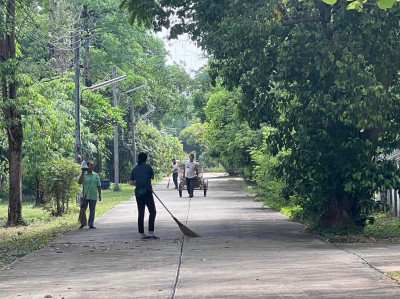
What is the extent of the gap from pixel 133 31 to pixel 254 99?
31761 mm

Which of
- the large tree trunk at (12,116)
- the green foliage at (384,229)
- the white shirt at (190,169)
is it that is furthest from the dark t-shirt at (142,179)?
the white shirt at (190,169)

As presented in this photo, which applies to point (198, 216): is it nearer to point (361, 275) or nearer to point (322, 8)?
point (322, 8)

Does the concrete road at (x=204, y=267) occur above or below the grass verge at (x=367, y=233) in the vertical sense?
below

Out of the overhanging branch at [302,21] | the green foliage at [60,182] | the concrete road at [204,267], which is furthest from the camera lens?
the green foliage at [60,182]

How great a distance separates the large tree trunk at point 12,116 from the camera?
2222cm

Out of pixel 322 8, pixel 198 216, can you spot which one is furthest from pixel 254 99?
pixel 198 216

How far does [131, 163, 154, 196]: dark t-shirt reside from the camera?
17.8 m

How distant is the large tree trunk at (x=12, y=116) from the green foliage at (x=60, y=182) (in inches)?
131

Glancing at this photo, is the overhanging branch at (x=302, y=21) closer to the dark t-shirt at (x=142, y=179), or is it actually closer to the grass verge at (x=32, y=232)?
the dark t-shirt at (x=142, y=179)

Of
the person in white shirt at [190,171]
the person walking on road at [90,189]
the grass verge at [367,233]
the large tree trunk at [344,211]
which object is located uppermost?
the person in white shirt at [190,171]

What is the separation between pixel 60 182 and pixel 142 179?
9.72 metres

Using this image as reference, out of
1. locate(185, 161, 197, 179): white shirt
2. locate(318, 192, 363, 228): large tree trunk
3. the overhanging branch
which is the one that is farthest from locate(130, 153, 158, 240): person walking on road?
locate(185, 161, 197, 179): white shirt

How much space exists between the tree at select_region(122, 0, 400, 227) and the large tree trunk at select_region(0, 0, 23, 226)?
5451 mm

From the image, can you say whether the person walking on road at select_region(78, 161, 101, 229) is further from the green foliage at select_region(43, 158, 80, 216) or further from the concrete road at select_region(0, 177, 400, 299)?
the green foliage at select_region(43, 158, 80, 216)
